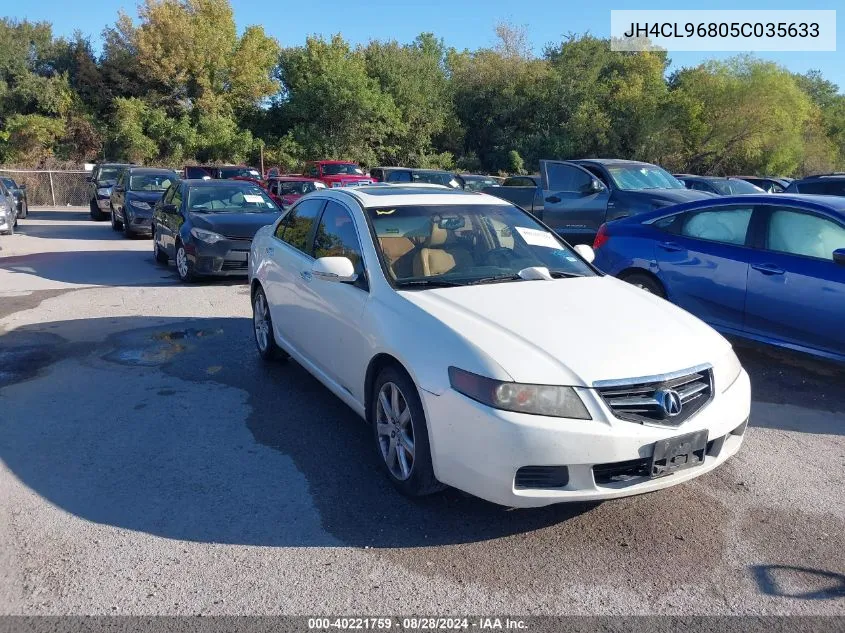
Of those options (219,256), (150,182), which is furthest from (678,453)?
(150,182)

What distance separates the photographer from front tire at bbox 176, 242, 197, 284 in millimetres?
10984

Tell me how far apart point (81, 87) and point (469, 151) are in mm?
21232

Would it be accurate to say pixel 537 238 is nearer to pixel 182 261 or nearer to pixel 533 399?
pixel 533 399

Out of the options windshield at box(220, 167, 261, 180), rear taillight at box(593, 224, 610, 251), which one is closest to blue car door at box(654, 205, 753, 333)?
rear taillight at box(593, 224, 610, 251)

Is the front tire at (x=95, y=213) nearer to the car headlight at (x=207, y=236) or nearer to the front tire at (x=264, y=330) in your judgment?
the car headlight at (x=207, y=236)

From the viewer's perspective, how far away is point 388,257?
15.4 feet

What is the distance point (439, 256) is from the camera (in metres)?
4.90

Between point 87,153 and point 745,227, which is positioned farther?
point 87,153

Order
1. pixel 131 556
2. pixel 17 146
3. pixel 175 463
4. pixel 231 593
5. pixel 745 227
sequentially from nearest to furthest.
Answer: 1. pixel 231 593
2. pixel 131 556
3. pixel 175 463
4. pixel 745 227
5. pixel 17 146

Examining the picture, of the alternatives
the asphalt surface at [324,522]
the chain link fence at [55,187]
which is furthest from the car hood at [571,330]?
the chain link fence at [55,187]

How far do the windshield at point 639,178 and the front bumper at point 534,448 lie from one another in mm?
9524

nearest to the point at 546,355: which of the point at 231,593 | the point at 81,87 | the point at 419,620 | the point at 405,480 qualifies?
the point at 405,480

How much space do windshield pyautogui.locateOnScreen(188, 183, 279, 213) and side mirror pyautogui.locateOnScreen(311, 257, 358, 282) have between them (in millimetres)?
7567

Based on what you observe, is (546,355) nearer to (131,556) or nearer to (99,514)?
(131,556)
